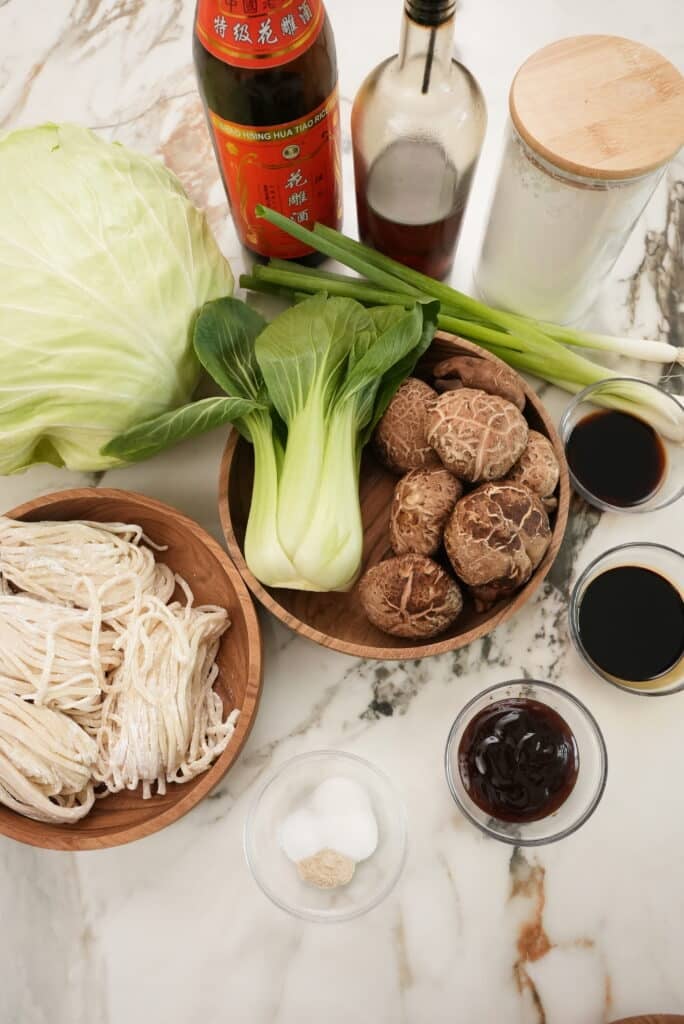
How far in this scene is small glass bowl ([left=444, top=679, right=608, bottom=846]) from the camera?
0.87 metres

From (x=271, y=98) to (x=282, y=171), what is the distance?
8cm

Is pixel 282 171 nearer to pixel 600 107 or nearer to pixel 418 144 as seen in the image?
pixel 418 144

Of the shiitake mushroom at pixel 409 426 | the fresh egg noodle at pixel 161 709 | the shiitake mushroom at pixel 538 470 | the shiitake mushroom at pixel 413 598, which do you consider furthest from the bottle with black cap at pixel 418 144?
the fresh egg noodle at pixel 161 709

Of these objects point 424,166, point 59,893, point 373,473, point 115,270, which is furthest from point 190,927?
point 424,166

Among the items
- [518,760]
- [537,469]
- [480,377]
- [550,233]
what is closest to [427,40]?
[550,233]

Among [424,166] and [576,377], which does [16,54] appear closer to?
[424,166]

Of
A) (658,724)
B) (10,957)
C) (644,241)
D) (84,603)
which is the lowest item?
(10,957)

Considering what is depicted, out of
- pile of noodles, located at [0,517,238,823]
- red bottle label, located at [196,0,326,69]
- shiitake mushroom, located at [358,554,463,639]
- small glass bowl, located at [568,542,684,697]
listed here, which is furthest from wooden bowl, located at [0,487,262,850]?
red bottle label, located at [196,0,326,69]

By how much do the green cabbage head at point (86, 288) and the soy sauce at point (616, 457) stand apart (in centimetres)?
49

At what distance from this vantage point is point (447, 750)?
90cm

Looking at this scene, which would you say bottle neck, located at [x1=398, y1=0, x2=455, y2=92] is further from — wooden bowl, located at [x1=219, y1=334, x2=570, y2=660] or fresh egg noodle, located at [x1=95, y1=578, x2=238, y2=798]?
fresh egg noodle, located at [x1=95, y1=578, x2=238, y2=798]

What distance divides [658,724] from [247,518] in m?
0.54

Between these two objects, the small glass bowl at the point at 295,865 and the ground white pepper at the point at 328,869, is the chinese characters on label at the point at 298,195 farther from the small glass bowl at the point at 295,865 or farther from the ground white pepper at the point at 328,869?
the ground white pepper at the point at 328,869

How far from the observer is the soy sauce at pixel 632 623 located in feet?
2.99
